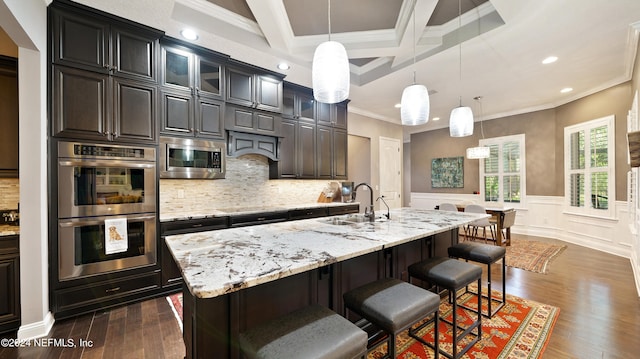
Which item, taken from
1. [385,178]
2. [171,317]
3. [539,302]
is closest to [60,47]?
[171,317]

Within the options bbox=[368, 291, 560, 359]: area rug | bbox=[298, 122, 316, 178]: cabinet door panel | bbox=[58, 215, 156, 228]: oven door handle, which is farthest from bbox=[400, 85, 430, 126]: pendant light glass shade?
bbox=[58, 215, 156, 228]: oven door handle

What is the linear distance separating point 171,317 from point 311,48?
11.1 feet

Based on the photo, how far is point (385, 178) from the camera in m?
6.33

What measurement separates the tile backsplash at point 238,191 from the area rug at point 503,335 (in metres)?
2.79

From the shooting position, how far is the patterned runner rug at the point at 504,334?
185cm

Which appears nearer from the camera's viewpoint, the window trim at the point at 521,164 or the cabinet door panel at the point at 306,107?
the cabinet door panel at the point at 306,107

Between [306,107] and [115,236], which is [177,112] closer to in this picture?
[115,236]

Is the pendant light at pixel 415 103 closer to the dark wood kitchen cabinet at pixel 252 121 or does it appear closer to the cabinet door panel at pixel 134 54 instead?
the dark wood kitchen cabinet at pixel 252 121

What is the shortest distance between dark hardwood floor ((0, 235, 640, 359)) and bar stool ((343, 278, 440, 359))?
4.34 ft

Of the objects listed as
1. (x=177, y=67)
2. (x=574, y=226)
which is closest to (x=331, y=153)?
(x=177, y=67)

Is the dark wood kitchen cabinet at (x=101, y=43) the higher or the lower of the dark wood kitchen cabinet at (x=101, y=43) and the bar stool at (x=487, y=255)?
the higher

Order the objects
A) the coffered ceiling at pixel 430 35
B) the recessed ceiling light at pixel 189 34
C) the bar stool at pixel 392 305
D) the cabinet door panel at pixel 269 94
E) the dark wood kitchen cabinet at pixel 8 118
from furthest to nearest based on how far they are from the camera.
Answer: the cabinet door panel at pixel 269 94
the recessed ceiling light at pixel 189 34
the coffered ceiling at pixel 430 35
the dark wood kitchen cabinet at pixel 8 118
the bar stool at pixel 392 305

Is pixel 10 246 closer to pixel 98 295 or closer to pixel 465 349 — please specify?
pixel 98 295

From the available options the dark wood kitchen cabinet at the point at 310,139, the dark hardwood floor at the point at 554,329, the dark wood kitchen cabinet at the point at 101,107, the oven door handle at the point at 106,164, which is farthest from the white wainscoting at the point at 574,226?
the dark wood kitchen cabinet at the point at 101,107
